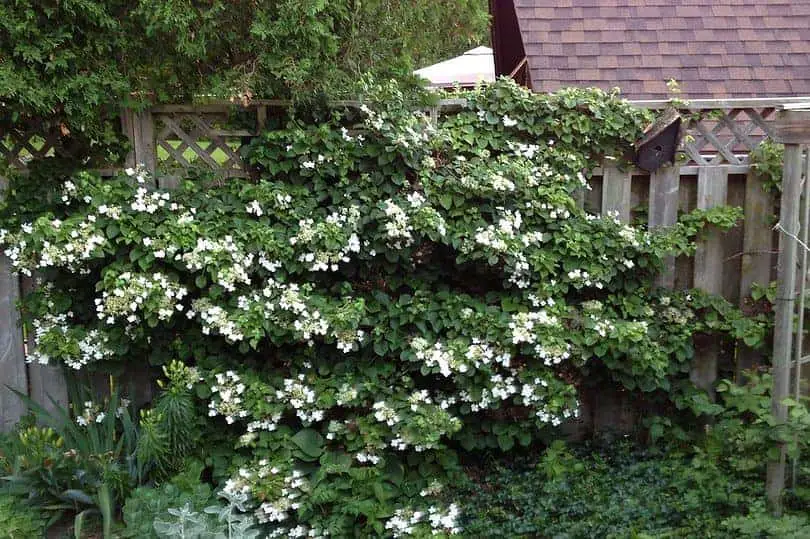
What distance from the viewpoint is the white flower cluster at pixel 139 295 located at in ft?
11.5

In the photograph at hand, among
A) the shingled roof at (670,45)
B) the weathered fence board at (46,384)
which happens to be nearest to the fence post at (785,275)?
the shingled roof at (670,45)

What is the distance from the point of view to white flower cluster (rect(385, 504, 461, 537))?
11.2 ft

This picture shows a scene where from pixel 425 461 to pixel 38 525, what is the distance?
5.84 feet

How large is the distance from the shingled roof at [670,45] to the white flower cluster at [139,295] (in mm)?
3741

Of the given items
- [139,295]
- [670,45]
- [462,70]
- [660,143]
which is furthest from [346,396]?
[462,70]

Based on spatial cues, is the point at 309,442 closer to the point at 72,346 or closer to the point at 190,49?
the point at 72,346

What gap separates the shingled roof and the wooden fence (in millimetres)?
2207

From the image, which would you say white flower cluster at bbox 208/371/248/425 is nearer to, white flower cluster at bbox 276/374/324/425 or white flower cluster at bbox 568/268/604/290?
A: white flower cluster at bbox 276/374/324/425

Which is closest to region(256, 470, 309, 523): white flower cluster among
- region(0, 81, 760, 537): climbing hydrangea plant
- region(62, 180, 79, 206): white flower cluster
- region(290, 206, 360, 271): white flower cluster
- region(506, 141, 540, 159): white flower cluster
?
region(0, 81, 760, 537): climbing hydrangea plant

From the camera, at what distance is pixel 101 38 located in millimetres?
→ 3584

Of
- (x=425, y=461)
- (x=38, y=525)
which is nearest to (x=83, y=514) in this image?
(x=38, y=525)

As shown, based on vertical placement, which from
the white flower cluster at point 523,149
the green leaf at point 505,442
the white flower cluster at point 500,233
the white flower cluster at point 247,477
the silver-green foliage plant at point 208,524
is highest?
the white flower cluster at point 523,149

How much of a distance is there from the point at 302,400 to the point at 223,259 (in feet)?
2.49

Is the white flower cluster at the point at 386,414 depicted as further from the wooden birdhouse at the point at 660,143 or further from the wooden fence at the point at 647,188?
the wooden birdhouse at the point at 660,143
